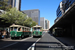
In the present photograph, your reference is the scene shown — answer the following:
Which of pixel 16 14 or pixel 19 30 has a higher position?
pixel 16 14

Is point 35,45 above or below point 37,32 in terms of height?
above

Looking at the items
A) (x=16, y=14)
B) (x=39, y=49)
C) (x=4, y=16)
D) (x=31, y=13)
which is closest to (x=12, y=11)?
(x=16, y=14)

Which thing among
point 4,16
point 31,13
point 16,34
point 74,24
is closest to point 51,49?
point 16,34

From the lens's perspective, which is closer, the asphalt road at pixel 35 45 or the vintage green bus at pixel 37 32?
the asphalt road at pixel 35 45

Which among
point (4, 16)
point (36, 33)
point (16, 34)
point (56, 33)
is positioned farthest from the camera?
point (56, 33)

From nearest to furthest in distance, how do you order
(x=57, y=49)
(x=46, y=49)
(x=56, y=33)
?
(x=57, y=49)
(x=46, y=49)
(x=56, y=33)

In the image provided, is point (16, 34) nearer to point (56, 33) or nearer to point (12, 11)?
point (12, 11)

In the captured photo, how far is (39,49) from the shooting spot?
3.42 m

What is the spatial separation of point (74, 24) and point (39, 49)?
28.6m

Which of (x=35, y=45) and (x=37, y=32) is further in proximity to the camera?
(x=37, y=32)

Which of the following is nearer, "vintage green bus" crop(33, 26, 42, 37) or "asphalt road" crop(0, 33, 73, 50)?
"asphalt road" crop(0, 33, 73, 50)

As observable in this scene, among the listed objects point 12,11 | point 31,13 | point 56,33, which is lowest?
point 56,33

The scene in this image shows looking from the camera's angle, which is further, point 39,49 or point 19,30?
point 19,30

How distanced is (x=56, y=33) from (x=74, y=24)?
300 inches
